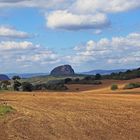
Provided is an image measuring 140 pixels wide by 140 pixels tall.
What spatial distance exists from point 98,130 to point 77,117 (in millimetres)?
2848

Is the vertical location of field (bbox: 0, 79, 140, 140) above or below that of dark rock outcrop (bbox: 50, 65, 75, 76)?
below

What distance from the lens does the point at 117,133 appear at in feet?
49.5

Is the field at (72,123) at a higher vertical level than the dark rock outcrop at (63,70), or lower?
lower

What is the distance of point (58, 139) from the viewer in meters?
13.8

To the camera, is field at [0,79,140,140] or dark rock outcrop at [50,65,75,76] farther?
dark rock outcrop at [50,65,75,76]

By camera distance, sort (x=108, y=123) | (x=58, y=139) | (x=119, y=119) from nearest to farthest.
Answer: (x=58, y=139), (x=108, y=123), (x=119, y=119)

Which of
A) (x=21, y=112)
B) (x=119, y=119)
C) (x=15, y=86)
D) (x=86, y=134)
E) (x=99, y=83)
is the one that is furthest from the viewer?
(x=99, y=83)

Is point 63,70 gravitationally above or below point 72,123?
above

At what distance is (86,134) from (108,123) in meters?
2.38

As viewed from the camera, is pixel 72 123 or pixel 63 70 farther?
pixel 63 70

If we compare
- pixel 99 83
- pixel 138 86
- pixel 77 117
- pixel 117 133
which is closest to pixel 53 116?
pixel 77 117

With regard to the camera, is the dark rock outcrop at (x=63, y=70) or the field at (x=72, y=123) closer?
the field at (x=72, y=123)

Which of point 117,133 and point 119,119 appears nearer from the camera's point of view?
point 117,133

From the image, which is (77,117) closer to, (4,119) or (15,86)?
(4,119)
